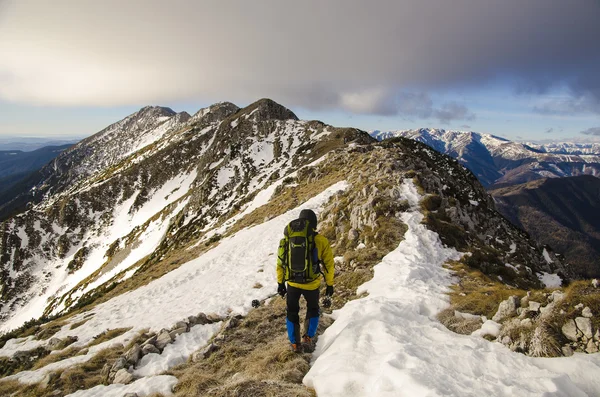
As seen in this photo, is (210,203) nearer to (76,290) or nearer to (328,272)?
(76,290)

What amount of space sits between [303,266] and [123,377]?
7.03 meters

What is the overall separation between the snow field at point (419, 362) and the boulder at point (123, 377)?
6.10 metres

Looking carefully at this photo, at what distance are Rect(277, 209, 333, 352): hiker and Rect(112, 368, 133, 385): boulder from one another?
547 cm

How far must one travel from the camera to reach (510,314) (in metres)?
7.82

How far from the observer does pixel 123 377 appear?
9.02 meters

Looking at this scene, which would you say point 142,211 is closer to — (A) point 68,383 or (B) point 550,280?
(A) point 68,383

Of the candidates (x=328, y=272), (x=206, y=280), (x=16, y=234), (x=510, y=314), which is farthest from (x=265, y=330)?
(x=16, y=234)

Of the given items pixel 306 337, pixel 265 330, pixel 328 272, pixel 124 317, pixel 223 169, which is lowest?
pixel 124 317

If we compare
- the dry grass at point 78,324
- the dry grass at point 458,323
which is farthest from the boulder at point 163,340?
the dry grass at point 78,324

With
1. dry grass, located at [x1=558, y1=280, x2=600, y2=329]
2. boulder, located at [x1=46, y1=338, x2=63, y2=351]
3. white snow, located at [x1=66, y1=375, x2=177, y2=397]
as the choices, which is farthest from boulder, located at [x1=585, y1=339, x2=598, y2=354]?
boulder, located at [x1=46, y1=338, x2=63, y2=351]

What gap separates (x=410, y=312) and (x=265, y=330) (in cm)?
538

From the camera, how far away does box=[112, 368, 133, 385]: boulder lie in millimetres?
8922

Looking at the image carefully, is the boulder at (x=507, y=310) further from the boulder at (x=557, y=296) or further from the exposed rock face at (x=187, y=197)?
the exposed rock face at (x=187, y=197)

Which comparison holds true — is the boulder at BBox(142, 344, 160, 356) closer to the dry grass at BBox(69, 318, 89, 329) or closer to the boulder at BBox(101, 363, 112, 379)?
the boulder at BBox(101, 363, 112, 379)
